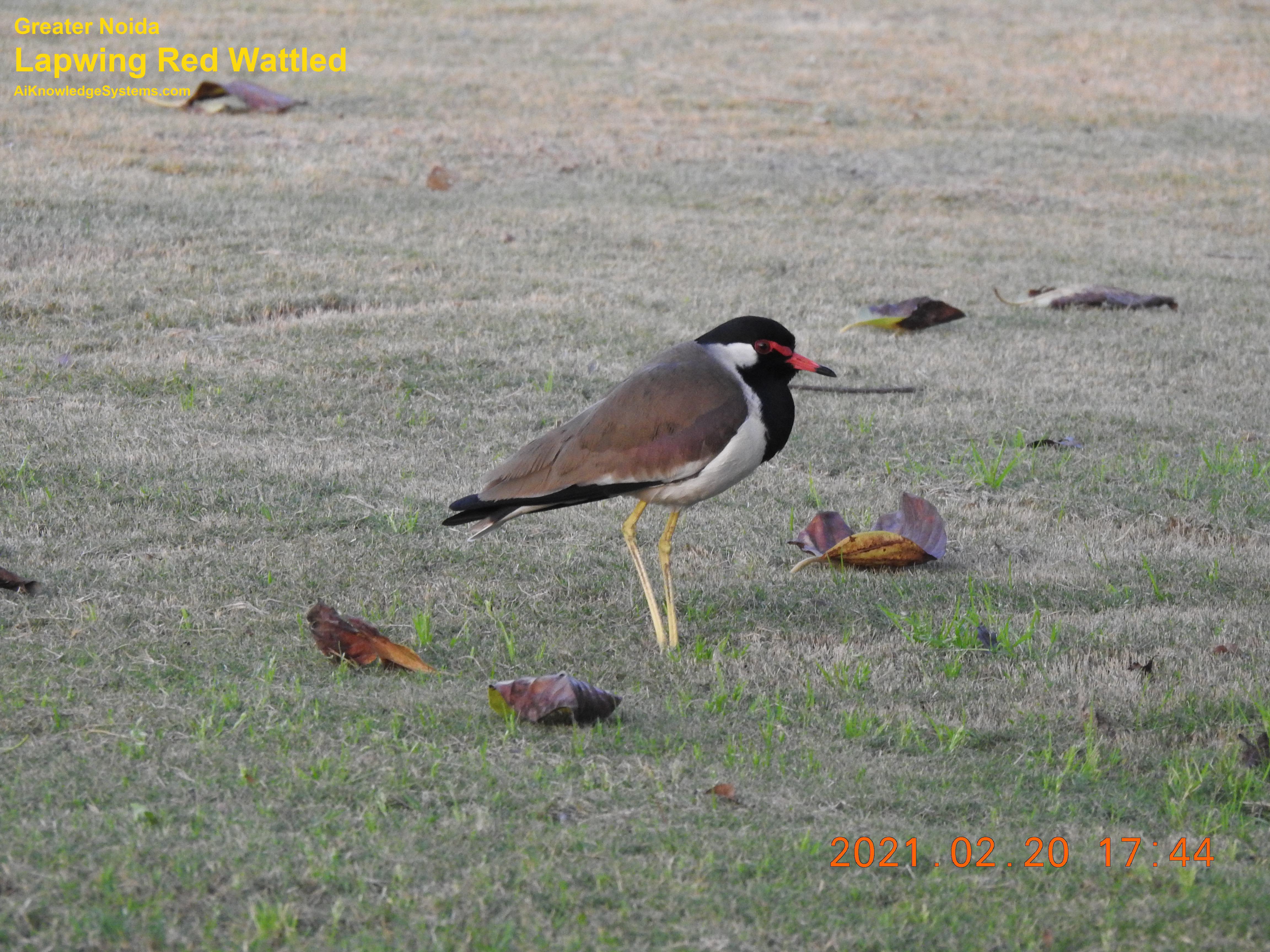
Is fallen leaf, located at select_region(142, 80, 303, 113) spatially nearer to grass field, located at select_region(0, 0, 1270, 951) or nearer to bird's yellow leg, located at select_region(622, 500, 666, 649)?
grass field, located at select_region(0, 0, 1270, 951)

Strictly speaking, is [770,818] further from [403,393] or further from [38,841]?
[403,393]

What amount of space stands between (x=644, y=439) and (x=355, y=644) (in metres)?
1.22

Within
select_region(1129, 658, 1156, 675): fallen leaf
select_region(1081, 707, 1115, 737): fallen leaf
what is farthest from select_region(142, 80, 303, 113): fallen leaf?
select_region(1081, 707, 1115, 737): fallen leaf

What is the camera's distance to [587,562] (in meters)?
5.77

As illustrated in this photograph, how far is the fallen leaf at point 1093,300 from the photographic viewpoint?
10195 millimetres

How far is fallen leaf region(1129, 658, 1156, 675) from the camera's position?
15.7 feet

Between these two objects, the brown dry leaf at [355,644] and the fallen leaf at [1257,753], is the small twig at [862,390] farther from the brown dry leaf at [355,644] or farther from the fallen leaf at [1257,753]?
the fallen leaf at [1257,753]

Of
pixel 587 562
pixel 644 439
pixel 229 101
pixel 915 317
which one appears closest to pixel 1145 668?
pixel 644 439

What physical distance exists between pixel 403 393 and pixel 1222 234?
349 inches

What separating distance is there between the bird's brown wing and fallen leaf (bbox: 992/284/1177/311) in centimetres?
589

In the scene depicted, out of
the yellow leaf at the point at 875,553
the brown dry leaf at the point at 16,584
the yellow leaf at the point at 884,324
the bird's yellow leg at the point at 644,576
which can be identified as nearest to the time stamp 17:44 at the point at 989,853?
the bird's yellow leg at the point at 644,576

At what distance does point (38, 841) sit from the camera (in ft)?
11.2

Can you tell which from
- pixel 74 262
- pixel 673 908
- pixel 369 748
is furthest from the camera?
pixel 74 262

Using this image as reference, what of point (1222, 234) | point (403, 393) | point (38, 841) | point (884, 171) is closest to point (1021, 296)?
point (1222, 234)
